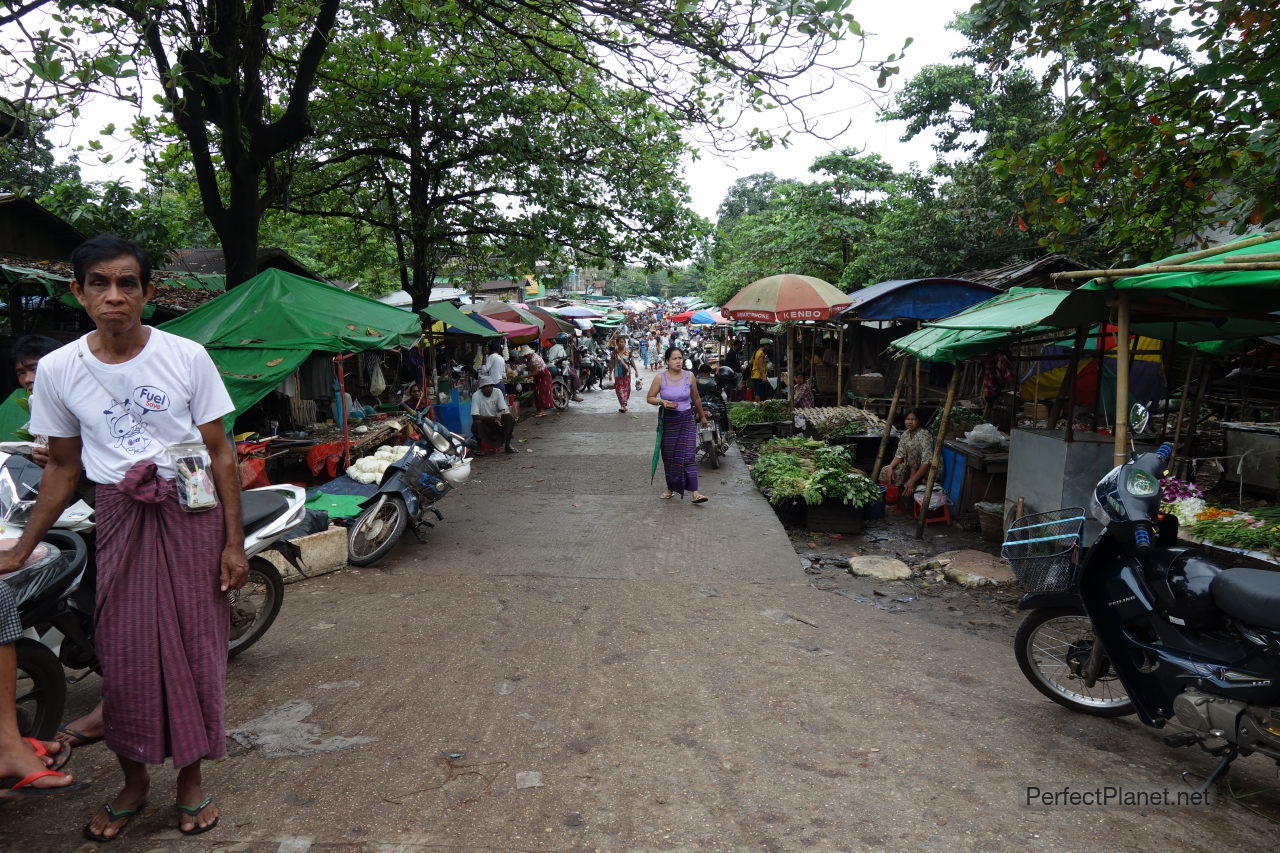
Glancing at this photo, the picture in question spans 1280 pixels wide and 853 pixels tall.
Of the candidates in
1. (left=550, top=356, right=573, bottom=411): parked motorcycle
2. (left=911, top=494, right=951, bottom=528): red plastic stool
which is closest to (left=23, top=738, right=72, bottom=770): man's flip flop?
(left=911, top=494, right=951, bottom=528): red plastic stool

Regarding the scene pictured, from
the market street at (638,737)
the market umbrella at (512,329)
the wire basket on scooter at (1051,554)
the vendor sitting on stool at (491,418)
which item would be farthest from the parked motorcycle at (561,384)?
the wire basket on scooter at (1051,554)

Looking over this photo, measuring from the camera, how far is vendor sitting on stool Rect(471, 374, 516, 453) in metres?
12.1

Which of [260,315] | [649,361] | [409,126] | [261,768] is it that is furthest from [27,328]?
[649,361]

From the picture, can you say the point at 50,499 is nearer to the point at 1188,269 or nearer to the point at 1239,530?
the point at 1188,269

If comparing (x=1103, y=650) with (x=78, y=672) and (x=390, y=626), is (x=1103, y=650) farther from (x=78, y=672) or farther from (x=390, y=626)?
(x=78, y=672)

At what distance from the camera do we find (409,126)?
1211cm

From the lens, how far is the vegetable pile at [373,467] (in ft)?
24.2

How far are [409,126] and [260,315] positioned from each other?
19.5ft

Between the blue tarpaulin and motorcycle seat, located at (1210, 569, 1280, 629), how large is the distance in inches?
300

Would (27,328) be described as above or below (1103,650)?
above

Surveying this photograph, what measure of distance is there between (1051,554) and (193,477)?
11.8 feet

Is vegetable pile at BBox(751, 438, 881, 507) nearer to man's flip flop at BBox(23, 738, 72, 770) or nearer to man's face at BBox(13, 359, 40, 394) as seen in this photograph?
man's face at BBox(13, 359, 40, 394)

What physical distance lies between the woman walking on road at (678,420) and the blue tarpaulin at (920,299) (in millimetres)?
3214

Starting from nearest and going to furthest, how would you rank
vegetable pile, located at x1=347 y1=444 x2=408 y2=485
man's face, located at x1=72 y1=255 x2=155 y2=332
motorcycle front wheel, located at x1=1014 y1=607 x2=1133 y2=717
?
1. man's face, located at x1=72 y1=255 x2=155 y2=332
2. motorcycle front wheel, located at x1=1014 y1=607 x2=1133 y2=717
3. vegetable pile, located at x1=347 y1=444 x2=408 y2=485
